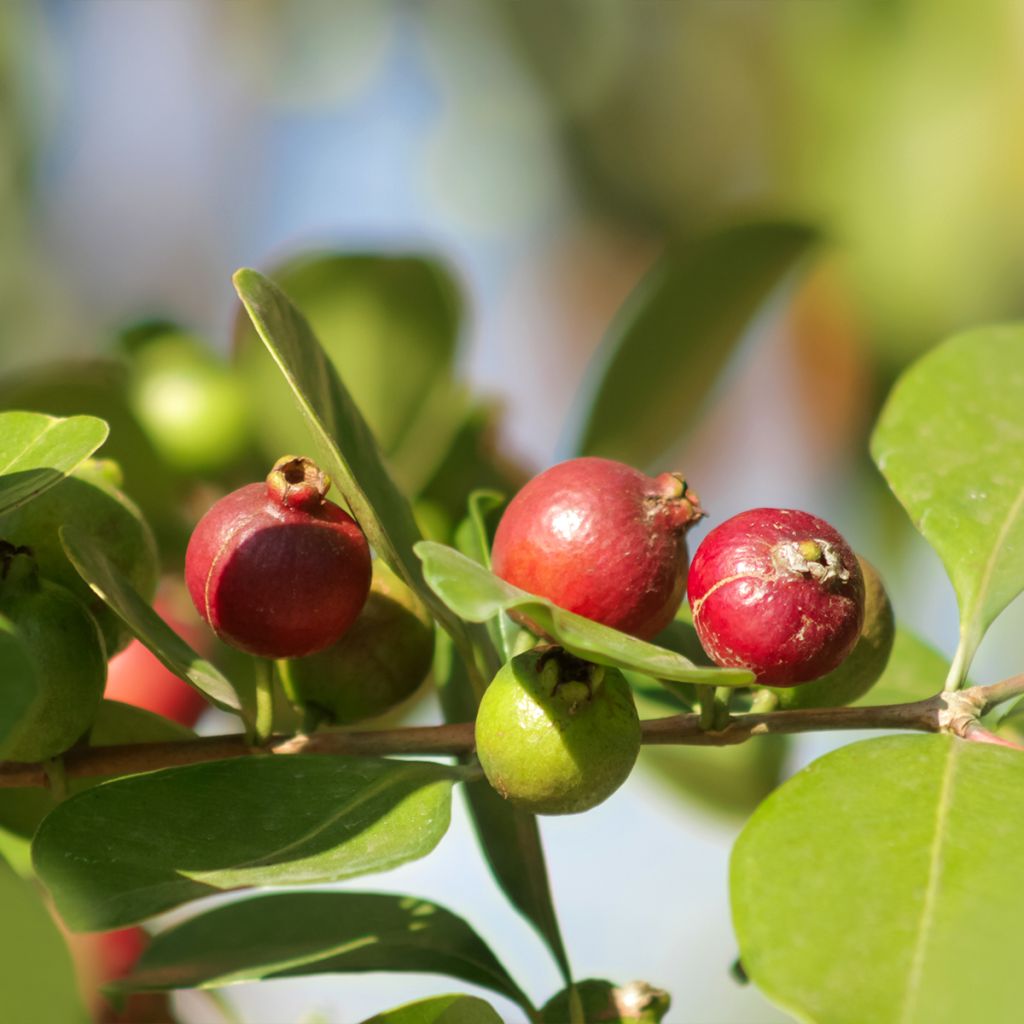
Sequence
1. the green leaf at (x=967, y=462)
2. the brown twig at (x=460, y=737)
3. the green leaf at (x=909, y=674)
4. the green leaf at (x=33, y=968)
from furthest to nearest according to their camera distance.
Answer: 1. the green leaf at (x=909, y=674)
2. the green leaf at (x=967, y=462)
3. the brown twig at (x=460, y=737)
4. the green leaf at (x=33, y=968)

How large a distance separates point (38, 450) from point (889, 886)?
683 mm

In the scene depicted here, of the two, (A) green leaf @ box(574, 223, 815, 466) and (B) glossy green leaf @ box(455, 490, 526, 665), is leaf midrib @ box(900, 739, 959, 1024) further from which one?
(A) green leaf @ box(574, 223, 815, 466)

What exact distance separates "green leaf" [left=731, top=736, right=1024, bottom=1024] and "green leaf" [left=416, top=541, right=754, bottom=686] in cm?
13

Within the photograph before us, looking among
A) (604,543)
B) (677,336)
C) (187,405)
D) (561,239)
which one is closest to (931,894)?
(604,543)

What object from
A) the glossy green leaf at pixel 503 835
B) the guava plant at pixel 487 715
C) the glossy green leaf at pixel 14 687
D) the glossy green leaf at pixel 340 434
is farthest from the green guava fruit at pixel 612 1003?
the glossy green leaf at pixel 14 687

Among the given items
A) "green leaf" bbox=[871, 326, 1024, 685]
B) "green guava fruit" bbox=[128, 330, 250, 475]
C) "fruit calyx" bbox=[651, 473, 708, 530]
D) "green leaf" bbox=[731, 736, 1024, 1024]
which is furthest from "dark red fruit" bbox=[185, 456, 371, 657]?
"green guava fruit" bbox=[128, 330, 250, 475]

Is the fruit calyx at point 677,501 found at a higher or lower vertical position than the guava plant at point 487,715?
higher

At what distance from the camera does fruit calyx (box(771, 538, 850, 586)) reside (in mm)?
982

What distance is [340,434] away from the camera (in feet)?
3.71

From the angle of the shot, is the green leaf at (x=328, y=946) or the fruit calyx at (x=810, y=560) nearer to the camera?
the fruit calyx at (x=810, y=560)

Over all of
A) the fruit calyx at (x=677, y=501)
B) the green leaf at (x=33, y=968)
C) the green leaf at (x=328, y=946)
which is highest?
the fruit calyx at (x=677, y=501)

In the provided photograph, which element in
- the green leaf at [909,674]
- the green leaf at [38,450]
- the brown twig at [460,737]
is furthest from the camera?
the green leaf at [909,674]

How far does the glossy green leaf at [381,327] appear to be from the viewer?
210 centimetres

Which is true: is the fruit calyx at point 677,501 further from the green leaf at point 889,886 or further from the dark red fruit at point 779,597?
the green leaf at point 889,886
